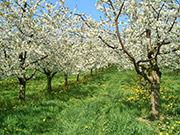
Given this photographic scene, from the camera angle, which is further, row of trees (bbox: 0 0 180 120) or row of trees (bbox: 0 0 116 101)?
row of trees (bbox: 0 0 116 101)

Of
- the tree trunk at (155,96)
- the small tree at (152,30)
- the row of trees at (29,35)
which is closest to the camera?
the small tree at (152,30)

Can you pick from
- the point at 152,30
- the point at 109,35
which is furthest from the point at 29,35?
the point at 152,30

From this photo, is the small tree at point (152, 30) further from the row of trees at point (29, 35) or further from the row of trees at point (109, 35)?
the row of trees at point (29, 35)

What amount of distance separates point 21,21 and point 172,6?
25.3 feet

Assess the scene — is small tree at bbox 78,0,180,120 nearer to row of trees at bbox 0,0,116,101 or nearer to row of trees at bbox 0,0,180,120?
row of trees at bbox 0,0,180,120

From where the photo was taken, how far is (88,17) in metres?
6.98

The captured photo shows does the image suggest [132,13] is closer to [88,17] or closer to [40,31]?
[88,17]

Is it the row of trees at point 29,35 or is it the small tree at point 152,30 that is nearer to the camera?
the small tree at point 152,30

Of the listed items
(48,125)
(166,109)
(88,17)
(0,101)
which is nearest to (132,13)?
(88,17)

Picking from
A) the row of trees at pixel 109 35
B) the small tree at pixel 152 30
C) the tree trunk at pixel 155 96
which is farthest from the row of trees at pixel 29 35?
the tree trunk at pixel 155 96

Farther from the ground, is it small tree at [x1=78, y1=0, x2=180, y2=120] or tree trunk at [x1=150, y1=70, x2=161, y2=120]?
small tree at [x1=78, y1=0, x2=180, y2=120]

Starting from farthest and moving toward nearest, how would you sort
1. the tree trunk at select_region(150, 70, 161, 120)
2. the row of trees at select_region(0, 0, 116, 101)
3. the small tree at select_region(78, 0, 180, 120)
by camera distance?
the row of trees at select_region(0, 0, 116, 101)
the tree trunk at select_region(150, 70, 161, 120)
the small tree at select_region(78, 0, 180, 120)

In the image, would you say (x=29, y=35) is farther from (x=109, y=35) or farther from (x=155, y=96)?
(x=155, y=96)

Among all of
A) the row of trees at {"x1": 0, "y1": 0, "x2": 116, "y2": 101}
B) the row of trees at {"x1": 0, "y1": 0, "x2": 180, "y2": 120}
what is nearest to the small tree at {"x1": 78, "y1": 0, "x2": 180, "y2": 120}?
the row of trees at {"x1": 0, "y1": 0, "x2": 180, "y2": 120}
